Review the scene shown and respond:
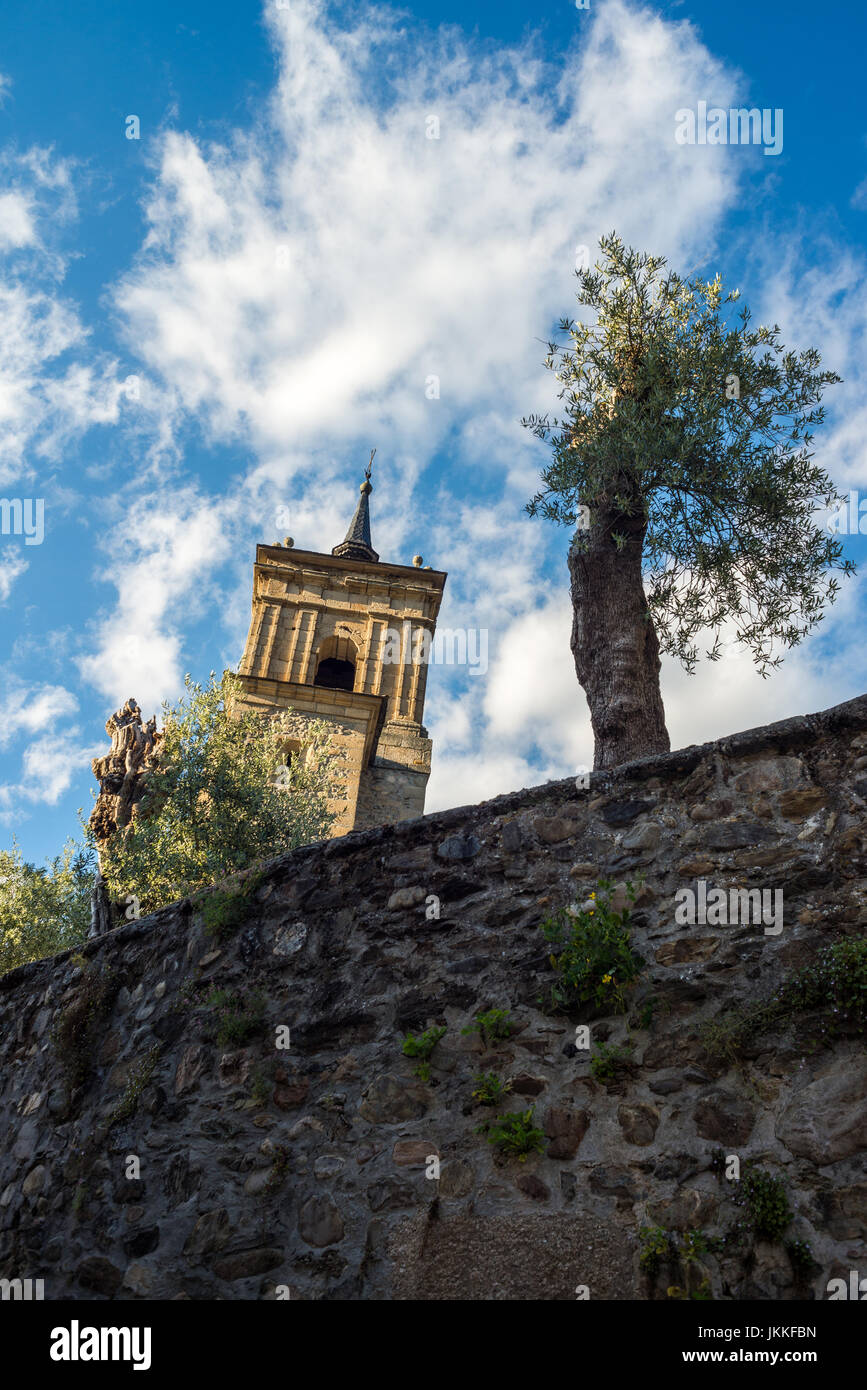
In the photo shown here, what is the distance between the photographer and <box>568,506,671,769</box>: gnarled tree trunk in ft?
26.5

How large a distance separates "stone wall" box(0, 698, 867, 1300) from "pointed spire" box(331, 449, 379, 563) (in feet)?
106

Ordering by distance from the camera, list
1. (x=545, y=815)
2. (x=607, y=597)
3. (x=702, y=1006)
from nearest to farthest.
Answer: (x=702, y=1006), (x=545, y=815), (x=607, y=597)

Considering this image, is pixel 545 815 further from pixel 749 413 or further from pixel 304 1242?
pixel 749 413

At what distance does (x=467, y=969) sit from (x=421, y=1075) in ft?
1.93

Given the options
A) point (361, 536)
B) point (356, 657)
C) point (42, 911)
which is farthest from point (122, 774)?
point (361, 536)

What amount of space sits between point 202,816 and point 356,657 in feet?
59.2

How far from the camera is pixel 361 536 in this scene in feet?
139

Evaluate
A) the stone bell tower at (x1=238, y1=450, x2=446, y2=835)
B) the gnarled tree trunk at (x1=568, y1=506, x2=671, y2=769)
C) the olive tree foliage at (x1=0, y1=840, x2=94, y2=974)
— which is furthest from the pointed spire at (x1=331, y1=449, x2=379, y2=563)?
the gnarled tree trunk at (x1=568, y1=506, x2=671, y2=769)

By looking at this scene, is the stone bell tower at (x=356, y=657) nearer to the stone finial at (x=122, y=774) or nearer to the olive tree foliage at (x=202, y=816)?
the olive tree foliage at (x=202, y=816)

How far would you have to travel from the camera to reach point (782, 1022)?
3.97 metres

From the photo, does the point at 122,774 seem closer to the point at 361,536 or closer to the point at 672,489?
the point at 672,489

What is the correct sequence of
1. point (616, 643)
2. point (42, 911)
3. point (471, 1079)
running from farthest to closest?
point (42, 911)
point (616, 643)
point (471, 1079)

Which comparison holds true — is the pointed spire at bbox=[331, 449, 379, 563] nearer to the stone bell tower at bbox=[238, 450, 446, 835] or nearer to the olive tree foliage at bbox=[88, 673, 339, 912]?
the stone bell tower at bbox=[238, 450, 446, 835]
